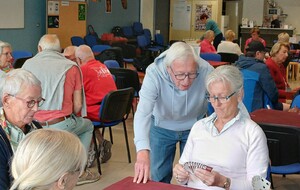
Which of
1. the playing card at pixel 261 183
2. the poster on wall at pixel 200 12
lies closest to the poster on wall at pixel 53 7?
the poster on wall at pixel 200 12

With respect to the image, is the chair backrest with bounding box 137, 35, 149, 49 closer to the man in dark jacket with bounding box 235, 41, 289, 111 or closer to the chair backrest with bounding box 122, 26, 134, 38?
the chair backrest with bounding box 122, 26, 134, 38

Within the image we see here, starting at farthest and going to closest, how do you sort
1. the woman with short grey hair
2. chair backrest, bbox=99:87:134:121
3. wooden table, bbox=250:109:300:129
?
chair backrest, bbox=99:87:134:121, wooden table, bbox=250:109:300:129, the woman with short grey hair

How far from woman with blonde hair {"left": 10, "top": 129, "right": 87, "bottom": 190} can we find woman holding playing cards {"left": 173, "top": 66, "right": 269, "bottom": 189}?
858 mm

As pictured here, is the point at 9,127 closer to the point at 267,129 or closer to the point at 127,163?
the point at 267,129

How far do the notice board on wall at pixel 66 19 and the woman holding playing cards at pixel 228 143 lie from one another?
8.88 meters

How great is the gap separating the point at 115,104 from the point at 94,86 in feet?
1.22

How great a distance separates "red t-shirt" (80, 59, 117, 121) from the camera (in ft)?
17.2

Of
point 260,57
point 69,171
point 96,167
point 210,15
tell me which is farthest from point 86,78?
point 210,15

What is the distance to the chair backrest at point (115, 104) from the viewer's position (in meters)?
5.00

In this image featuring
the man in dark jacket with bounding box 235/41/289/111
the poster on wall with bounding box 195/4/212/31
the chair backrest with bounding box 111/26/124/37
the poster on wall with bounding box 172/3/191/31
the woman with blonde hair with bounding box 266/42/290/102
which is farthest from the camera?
the poster on wall with bounding box 172/3/191/31

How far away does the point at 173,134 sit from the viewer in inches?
124

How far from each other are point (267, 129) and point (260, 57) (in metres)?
2.25

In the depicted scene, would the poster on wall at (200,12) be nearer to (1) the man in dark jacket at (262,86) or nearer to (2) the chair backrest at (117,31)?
(2) the chair backrest at (117,31)

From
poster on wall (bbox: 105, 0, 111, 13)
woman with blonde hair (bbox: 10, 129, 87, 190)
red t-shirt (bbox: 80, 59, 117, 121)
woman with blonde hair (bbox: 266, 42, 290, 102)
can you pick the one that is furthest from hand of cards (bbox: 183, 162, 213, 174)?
poster on wall (bbox: 105, 0, 111, 13)
